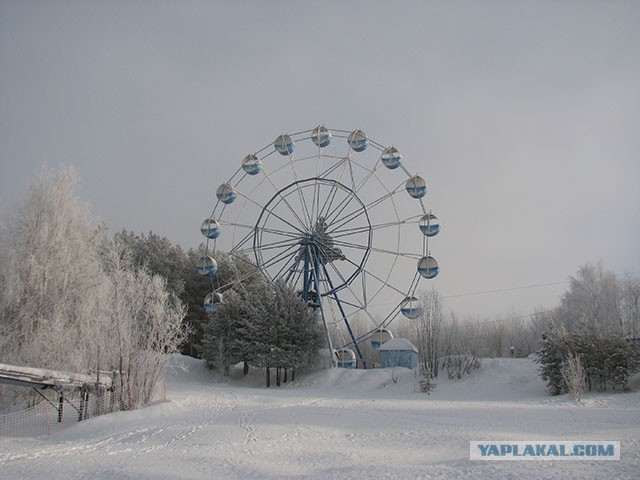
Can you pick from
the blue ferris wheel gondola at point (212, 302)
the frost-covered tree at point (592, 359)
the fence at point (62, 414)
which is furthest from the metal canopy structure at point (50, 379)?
the frost-covered tree at point (592, 359)

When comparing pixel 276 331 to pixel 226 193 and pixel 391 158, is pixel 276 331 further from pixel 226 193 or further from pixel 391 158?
pixel 391 158

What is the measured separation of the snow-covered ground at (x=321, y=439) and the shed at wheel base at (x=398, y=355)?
7.49 metres

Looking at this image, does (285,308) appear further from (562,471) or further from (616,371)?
(562,471)

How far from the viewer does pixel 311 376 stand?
27.3 metres

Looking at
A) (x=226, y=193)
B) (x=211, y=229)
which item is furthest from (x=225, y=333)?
(x=226, y=193)

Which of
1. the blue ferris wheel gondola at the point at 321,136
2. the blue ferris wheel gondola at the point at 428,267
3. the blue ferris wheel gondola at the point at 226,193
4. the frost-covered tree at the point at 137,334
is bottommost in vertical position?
the frost-covered tree at the point at 137,334

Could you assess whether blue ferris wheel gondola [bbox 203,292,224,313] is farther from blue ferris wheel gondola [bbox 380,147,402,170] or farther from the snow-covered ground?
blue ferris wheel gondola [bbox 380,147,402,170]

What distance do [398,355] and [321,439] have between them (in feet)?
54.2

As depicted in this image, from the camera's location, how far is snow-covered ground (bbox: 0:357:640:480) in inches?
320

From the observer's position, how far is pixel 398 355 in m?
27.3

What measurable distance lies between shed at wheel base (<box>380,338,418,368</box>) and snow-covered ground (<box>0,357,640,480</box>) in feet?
24.6

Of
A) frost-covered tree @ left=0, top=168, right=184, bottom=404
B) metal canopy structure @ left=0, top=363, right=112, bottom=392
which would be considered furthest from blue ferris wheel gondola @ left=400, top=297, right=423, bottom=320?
metal canopy structure @ left=0, top=363, right=112, bottom=392

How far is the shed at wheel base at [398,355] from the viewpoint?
27219mm

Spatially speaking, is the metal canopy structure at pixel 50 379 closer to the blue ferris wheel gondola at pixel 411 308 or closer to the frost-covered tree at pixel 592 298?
the blue ferris wheel gondola at pixel 411 308
